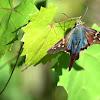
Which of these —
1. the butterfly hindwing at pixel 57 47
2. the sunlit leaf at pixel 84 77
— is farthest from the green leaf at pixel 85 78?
the butterfly hindwing at pixel 57 47

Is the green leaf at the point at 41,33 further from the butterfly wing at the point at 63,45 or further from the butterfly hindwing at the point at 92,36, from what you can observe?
the butterfly hindwing at the point at 92,36

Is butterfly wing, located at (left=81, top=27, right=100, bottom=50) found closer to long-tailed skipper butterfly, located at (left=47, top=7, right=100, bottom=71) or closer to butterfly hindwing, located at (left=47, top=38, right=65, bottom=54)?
long-tailed skipper butterfly, located at (left=47, top=7, right=100, bottom=71)

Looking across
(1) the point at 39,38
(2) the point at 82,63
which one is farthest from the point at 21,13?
(2) the point at 82,63

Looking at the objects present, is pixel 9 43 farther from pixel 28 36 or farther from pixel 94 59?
pixel 94 59

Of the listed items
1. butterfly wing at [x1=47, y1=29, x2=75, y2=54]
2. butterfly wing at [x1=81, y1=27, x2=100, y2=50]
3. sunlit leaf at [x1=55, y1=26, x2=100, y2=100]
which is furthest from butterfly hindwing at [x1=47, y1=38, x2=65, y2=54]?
sunlit leaf at [x1=55, y1=26, x2=100, y2=100]

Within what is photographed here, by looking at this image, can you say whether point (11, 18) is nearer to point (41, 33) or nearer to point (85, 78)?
point (41, 33)

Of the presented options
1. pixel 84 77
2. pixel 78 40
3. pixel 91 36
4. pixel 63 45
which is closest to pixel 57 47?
pixel 63 45
